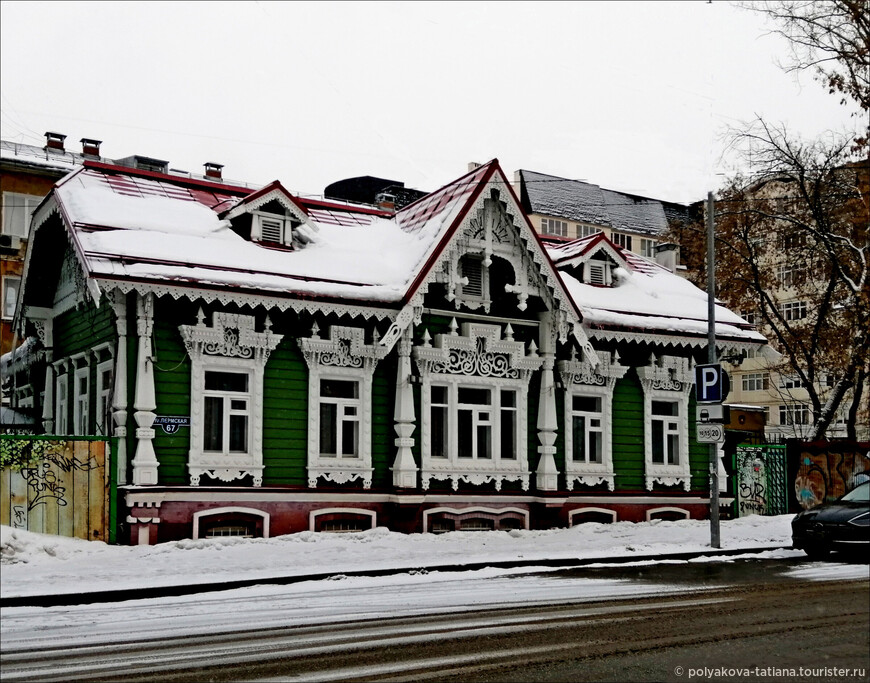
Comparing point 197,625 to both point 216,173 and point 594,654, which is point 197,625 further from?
point 216,173

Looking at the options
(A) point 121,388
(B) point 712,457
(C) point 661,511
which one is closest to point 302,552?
(A) point 121,388

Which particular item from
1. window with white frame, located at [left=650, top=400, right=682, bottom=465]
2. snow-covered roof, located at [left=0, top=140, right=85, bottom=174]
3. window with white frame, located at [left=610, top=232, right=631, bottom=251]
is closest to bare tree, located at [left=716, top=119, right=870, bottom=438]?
window with white frame, located at [left=650, top=400, right=682, bottom=465]

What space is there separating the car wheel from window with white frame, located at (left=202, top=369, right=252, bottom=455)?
433 inches

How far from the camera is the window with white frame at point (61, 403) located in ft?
78.0

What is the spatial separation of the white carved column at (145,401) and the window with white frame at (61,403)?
5.30 m

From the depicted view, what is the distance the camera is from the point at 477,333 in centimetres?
2308

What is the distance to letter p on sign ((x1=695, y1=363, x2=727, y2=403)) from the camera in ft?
71.8

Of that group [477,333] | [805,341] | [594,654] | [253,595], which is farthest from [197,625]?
[805,341]

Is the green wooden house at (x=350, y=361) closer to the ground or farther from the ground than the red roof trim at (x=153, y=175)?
closer to the ground

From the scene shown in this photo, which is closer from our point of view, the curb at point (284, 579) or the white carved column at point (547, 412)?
the curb at point (284, 579)

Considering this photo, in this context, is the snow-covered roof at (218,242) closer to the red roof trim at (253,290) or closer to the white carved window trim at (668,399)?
the red roof trim at (253,290)

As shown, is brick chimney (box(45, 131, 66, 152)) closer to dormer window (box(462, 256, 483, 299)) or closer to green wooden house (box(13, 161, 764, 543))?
green wooden house (box(13, 161, 764, 543))

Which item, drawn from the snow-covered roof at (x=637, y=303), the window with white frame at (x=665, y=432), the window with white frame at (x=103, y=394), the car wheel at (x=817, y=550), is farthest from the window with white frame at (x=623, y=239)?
the window with white frame at (x=103, y=394)

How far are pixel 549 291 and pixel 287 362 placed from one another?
6169 millimetres
